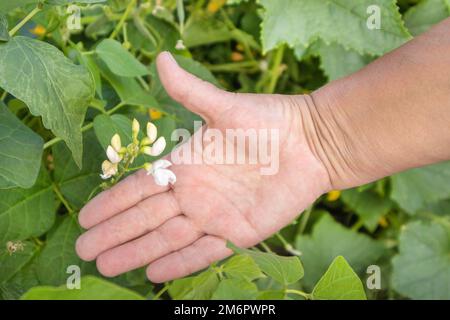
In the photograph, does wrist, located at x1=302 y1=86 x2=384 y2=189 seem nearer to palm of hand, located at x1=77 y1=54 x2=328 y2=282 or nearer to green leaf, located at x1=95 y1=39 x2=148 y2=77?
palm of hand, located at x1=77 y1=54 x2=328 y2=282

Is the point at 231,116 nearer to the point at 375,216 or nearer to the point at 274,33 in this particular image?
the point at 274,33

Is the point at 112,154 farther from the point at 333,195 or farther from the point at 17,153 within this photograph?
the point at 333,195

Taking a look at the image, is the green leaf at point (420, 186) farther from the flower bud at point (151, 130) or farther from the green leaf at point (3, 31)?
the green leaf at point (3, 31)

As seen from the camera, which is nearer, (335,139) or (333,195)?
(335,139)

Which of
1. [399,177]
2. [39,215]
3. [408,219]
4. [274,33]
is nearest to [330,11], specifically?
[274,33]
